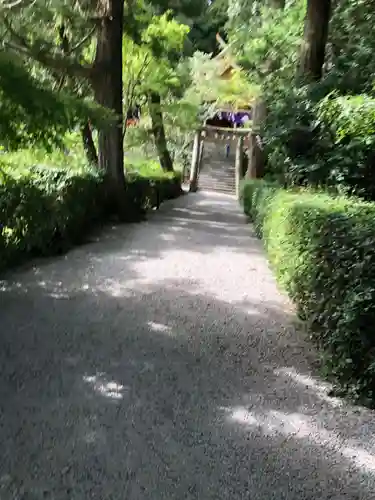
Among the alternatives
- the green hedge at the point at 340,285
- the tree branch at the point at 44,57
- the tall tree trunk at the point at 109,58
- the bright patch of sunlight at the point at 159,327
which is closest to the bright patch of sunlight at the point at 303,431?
the green hedge at the point at 340,285

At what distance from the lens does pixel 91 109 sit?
580cm

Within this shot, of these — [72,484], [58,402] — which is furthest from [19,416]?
[72,484]

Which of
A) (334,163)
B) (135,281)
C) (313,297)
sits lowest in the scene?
(135,281)

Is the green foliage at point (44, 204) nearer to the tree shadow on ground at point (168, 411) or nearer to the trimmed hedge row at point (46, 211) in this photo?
the trimmed hedge row at point (46, 211)

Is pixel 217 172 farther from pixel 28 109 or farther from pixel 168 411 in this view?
pixel 168 411

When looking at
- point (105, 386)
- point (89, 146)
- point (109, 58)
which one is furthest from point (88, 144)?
point (105, 386)

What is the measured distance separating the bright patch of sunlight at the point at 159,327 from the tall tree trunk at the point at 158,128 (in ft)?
43.6

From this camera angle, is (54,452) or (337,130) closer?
(54,452)

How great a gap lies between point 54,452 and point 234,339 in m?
2.31

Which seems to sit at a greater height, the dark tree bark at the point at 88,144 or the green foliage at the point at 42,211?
the dark tree bark at the point at 88,144

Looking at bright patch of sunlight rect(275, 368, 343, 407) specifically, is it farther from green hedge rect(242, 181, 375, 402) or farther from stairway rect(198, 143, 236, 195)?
stairway rect(198, 143, 236, 195)

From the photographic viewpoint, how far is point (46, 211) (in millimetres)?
7934

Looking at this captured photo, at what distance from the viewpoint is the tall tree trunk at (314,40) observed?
366 inches

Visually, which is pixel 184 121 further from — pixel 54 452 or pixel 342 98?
pixel 54 452
